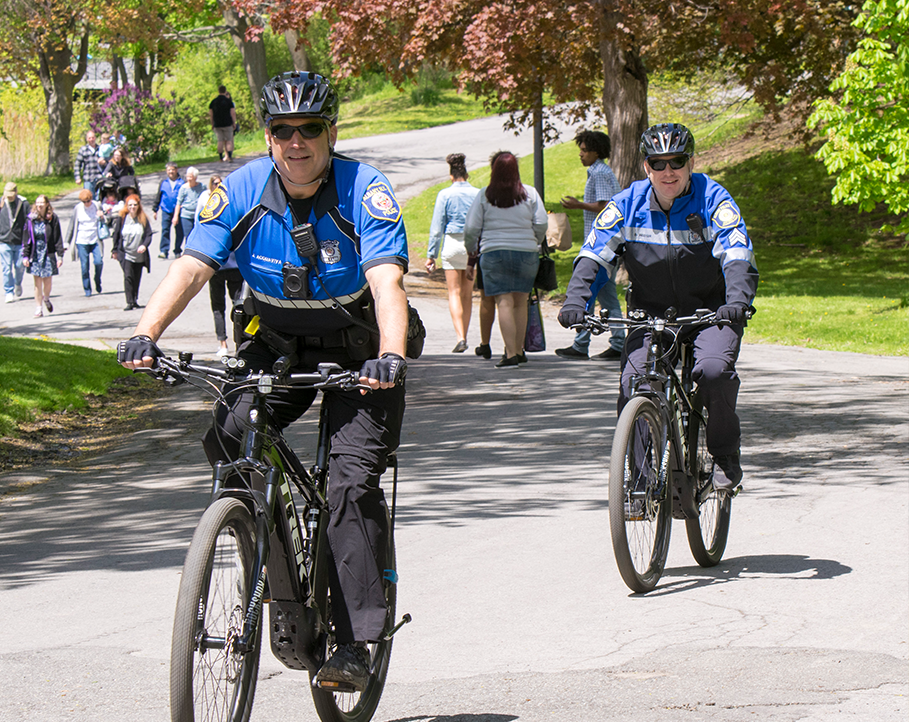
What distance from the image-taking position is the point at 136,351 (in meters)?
3.54

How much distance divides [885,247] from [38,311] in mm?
16560

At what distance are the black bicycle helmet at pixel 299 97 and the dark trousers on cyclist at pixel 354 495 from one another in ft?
2.83

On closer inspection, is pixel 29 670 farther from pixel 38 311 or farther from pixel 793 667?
pixel 38 311

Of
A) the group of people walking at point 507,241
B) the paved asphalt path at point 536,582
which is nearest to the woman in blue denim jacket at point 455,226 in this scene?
the group of people walking at point 507,241

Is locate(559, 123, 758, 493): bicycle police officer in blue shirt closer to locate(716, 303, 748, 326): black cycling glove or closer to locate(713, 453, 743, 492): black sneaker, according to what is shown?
locate(713, 453, 743, 492): black sneaker

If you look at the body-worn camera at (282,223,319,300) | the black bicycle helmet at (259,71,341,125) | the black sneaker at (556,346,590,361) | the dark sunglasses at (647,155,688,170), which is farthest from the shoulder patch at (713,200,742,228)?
the black sneaker at (556,346,590,361)

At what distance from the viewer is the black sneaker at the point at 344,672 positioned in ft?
12.1

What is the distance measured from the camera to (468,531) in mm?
6754

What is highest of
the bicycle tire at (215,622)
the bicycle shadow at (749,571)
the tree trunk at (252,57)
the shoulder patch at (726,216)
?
the tree trunk at (252,57)

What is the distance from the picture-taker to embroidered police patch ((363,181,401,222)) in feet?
12.7

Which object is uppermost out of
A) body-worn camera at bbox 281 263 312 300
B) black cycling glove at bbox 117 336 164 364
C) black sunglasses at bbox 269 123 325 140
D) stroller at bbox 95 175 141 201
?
stroller at bbox 95 175 141 201

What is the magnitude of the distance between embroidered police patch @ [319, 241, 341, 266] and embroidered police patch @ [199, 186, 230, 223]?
322mm

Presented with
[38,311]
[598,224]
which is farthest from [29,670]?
[38,311]

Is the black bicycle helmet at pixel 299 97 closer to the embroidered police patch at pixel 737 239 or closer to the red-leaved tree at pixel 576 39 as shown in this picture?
the embroidered police patch at pixel 737 239
